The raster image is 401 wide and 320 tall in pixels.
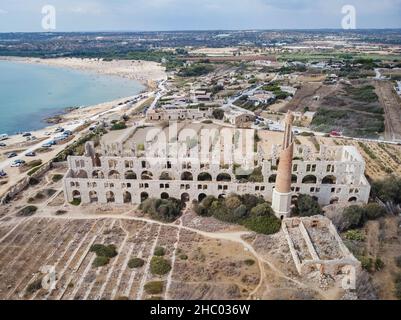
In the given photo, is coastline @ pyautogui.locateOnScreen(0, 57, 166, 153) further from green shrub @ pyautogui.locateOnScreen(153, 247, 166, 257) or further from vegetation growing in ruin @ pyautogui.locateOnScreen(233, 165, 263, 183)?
green shrub @ pyautogui.locateOnScreen(153, 247, 166, 257)

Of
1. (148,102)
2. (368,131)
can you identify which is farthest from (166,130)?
(368,131)

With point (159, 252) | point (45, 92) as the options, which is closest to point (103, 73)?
point (45, 92)

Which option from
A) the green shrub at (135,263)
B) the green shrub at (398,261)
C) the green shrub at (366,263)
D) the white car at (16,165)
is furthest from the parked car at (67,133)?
the green shrub at (398,261)

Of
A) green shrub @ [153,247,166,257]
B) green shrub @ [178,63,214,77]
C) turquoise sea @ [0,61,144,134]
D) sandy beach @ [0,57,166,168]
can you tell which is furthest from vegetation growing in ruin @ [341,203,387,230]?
green shrub @ [178,63,214,77]

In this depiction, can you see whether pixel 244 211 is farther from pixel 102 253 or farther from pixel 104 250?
pixel 102 253

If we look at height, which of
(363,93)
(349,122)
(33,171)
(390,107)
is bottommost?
(33,171)
